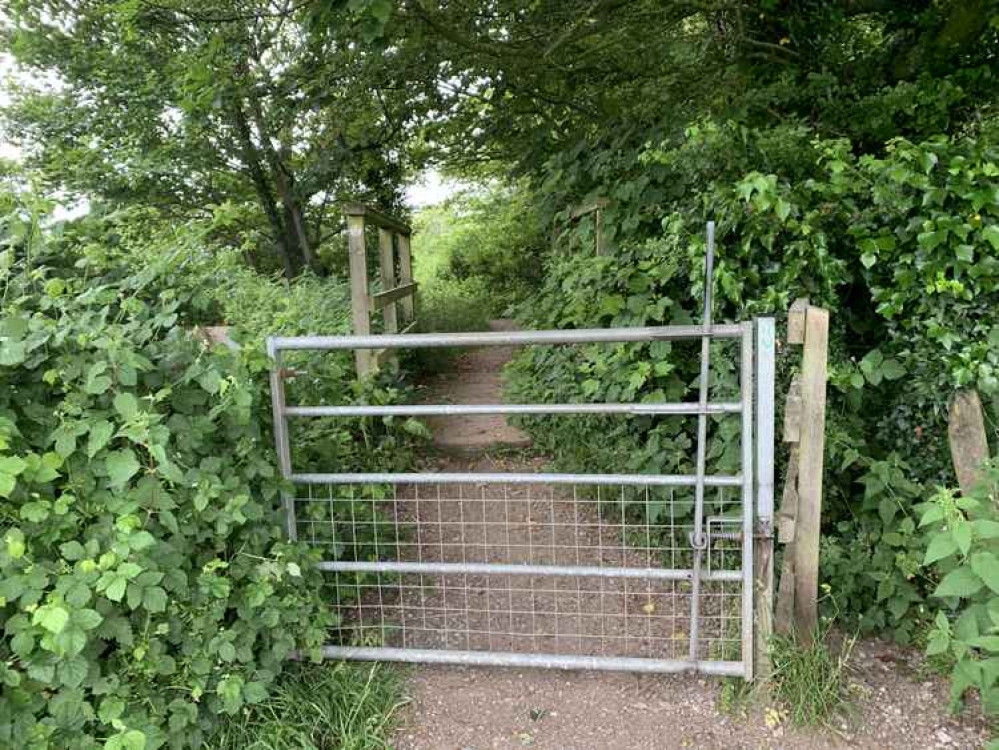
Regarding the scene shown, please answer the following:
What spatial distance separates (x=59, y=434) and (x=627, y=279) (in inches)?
103

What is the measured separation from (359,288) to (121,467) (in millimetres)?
2867

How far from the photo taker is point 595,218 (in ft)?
14.7

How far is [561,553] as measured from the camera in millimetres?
3598

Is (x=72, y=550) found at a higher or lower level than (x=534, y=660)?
higher

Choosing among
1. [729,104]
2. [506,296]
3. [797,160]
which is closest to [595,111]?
[729,104]

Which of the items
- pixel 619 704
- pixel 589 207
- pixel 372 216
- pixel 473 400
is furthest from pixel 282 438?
pixel 473 400

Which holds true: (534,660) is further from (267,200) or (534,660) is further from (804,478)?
(267,200)

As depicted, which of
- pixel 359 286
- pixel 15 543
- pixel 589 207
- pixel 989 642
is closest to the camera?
pixel 15 543

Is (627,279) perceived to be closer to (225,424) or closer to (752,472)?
(752,472)

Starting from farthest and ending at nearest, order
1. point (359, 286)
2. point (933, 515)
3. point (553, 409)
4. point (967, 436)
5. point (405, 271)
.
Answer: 1. point (405, 271)
2. point (359, 286)
3. point (967, 436)
4. point (553, 409)
5. point (933, 515)

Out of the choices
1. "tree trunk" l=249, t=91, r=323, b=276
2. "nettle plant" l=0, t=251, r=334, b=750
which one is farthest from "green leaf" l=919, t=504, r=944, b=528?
"tree trunk" l=249, t=91, r=323, b=276

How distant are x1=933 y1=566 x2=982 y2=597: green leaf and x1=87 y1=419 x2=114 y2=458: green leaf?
2478 mm

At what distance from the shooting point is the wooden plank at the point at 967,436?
2686 mm

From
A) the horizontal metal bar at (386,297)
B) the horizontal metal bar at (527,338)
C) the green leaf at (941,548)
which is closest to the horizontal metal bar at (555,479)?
the horizontal metal bar at (527,338)
